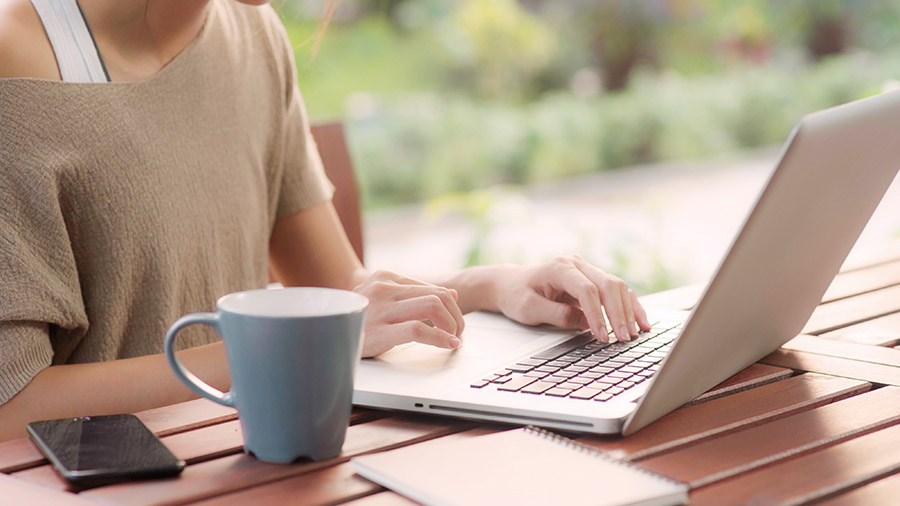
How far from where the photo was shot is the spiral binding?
61cm

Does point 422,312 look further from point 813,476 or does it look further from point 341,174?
point 341,174

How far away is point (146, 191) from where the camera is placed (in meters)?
1.14

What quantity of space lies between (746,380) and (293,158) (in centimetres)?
81

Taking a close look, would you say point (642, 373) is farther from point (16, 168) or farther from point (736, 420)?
point (16, 168)

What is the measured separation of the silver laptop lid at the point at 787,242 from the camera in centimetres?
63

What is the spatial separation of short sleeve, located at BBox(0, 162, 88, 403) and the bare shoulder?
A: 10 centimetres

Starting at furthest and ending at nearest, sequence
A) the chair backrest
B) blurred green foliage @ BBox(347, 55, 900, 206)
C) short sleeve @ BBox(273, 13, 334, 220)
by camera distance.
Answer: blurred green foliage @ BBox(347, 55, 900, 206) < the chair backrest < short sleeve @ BBox(273, 13, 334, 220)

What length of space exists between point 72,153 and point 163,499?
1.82ft

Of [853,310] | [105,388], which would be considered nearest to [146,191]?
[105,388]

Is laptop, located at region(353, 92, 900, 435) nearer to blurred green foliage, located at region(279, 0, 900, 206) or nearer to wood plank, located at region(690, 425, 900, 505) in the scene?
wood plank, located at region(690, 425, 900, 505)

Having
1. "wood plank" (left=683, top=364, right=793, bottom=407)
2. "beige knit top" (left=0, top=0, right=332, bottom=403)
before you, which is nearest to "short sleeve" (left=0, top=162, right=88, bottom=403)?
"beige knit top" (left=0, top=0, right=332, bottom=403)

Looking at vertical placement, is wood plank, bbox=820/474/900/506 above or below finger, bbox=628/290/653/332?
below

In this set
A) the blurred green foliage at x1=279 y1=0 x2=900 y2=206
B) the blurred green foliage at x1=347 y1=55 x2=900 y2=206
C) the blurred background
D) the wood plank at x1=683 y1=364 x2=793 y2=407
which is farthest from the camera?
the blurred green foliage at x1=279 y1=0 x2=900 y2=206

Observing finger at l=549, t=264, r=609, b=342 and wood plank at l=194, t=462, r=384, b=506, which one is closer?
wood plank at l=194, t=462, r=384, b=506
